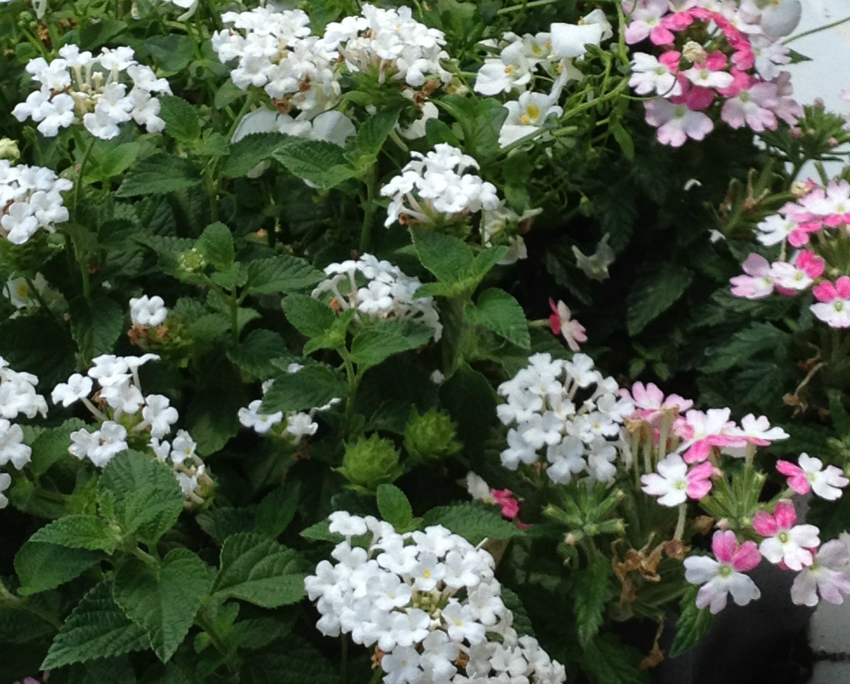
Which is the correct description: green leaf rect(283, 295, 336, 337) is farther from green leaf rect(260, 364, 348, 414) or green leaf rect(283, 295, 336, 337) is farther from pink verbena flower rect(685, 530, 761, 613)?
pink verbena flower rect(685, 530, 761, 613)

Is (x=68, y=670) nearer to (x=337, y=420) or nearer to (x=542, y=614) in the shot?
(x=337, y=420)

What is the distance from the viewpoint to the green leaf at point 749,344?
3.03 feet

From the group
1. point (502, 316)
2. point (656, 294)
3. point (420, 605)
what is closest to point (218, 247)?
point (502, 316)

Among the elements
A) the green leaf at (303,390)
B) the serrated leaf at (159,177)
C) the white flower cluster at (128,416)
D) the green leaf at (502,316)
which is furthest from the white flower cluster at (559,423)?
Result: the serrated leaf at (159,177)

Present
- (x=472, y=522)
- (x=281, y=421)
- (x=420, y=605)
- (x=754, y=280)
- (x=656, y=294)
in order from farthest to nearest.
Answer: (x=656, y=294) < (x=754, y=280) < (x=281, y=421) < (x=472, y=522) < (x=420, y=605)

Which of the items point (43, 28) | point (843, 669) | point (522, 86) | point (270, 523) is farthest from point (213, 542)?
point (843, 669)

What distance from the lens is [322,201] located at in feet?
3.21

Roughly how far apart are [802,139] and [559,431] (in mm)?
529

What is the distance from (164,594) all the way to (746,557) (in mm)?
435

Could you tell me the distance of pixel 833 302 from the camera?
830 mm

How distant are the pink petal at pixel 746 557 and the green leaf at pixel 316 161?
18.3 inches

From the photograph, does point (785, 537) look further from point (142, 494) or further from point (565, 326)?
point (142, 494)

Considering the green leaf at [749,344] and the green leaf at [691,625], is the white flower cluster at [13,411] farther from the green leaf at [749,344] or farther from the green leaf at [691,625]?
the green leaf at [749,344]

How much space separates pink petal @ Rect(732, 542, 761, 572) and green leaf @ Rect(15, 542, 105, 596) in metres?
0.49
